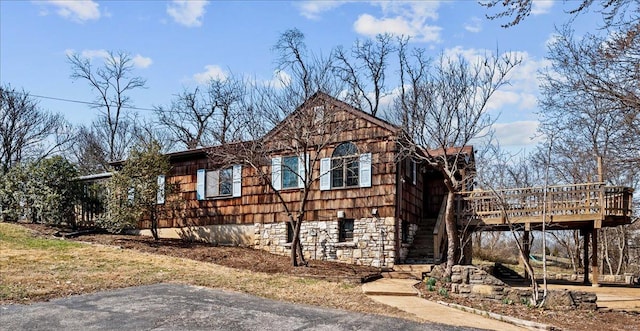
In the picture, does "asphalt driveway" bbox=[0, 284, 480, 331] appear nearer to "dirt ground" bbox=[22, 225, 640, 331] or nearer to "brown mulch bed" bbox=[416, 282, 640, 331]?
"brown mulch bed" bbox=[416, 282, 640, 331]

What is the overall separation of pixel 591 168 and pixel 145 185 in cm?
1737

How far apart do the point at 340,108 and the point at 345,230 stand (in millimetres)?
3774

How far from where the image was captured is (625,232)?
80.9 ft

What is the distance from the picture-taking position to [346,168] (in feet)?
53.4

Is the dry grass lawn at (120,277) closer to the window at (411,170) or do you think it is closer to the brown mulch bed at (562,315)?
the brown mulch bed at (562,315)

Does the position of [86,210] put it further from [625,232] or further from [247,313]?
[625,232]

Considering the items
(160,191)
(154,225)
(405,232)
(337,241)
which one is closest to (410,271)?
(405,232)

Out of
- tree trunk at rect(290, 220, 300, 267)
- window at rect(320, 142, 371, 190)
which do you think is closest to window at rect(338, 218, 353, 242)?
window at rect(320, 142, 371, 190)

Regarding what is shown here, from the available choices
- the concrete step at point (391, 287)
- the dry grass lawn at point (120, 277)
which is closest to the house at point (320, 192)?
the concrete step at point (391, 287)

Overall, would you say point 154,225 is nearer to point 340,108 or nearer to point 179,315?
point 340,108

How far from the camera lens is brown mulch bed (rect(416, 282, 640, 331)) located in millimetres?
9617

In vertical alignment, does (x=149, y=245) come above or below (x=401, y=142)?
below

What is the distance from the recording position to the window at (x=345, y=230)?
1623 cm

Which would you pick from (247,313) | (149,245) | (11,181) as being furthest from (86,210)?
(247,313)
